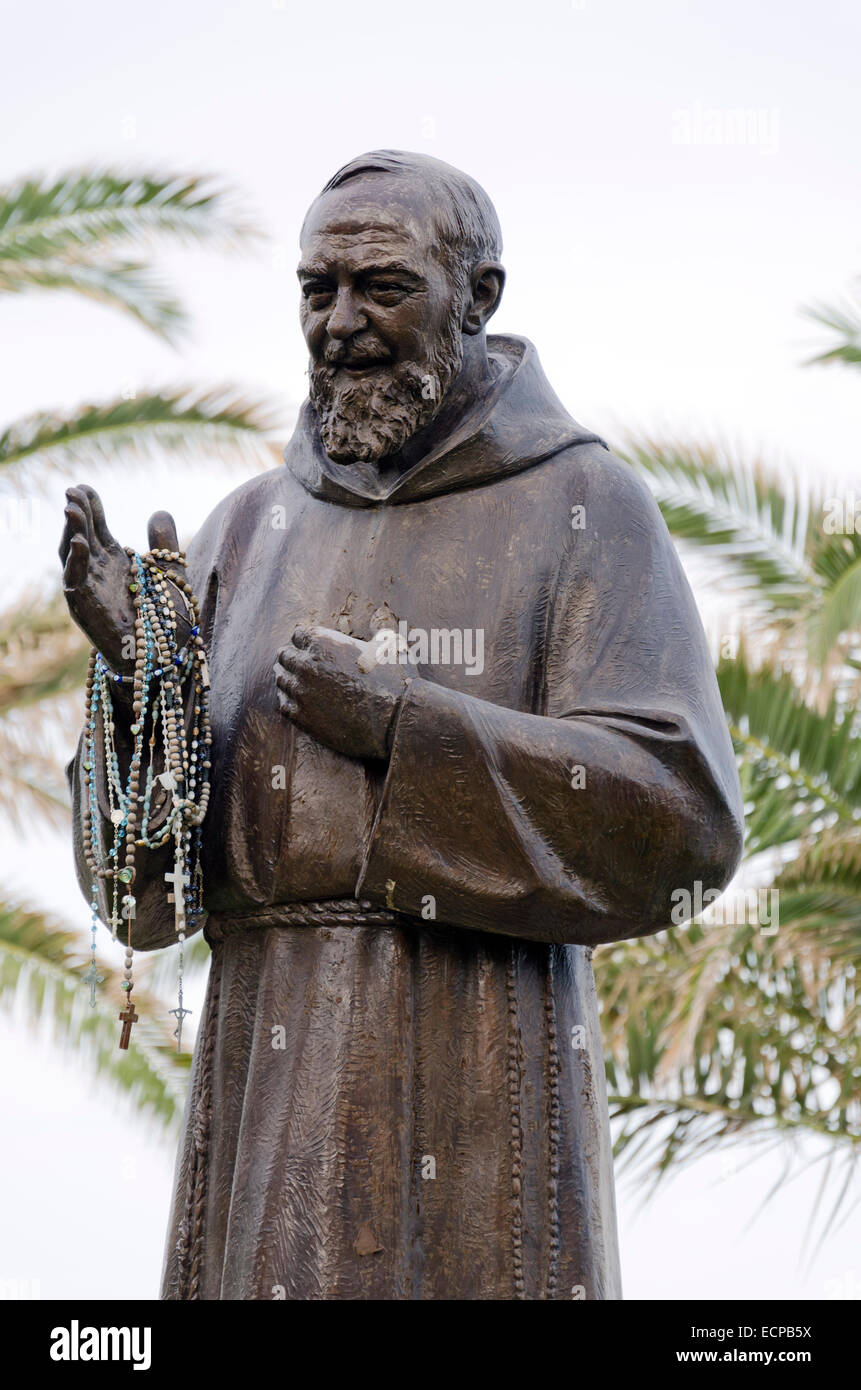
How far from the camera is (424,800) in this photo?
18.5 ft

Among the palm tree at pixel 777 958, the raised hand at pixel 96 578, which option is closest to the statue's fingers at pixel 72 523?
the raised hand at pixel 96 578

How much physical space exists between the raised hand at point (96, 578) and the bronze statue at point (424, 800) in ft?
0.03

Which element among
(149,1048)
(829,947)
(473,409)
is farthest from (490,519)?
(149,1048)

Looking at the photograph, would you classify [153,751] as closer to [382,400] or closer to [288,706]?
[288,706]

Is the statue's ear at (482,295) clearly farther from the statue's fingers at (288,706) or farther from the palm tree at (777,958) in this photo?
the palm tree at (777,958)

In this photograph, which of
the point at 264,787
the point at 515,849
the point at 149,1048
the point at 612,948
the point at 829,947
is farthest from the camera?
the point at 149,1048

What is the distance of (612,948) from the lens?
14883 millimetres

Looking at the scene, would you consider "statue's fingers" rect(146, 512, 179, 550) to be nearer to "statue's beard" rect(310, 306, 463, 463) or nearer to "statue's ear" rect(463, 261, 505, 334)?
"statue's beard" rect(310, 306, 463, 463)

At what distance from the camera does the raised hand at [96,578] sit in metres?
5.83

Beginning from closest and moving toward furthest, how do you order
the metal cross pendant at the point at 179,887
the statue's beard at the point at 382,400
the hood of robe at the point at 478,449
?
1. the metal cross pendant at the point at 179,887
2. the statue's beard at the point at 382,400
3. the hood of robe at the point at 478,449

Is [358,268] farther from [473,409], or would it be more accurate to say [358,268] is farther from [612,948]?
[612,948]

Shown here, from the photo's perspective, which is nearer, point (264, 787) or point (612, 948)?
point (264, 787)

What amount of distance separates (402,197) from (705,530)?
390 inches

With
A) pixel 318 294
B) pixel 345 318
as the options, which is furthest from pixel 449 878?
pixel 318 294
